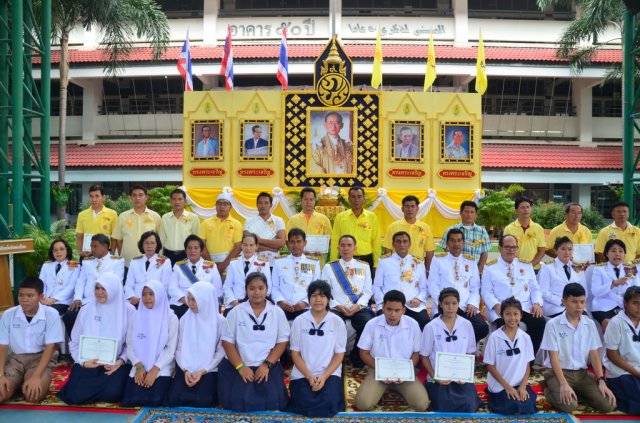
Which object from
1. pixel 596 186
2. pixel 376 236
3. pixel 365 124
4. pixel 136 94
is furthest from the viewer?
pixel 136 94

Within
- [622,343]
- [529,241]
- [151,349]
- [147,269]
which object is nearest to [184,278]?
[147,269]

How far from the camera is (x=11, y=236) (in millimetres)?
8023

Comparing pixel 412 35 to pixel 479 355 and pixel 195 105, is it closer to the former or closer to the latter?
pixel 195 105

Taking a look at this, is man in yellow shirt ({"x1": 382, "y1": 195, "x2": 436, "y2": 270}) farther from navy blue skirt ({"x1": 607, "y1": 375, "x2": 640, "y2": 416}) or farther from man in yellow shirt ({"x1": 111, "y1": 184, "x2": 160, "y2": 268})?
man in yellow shirt ({"x1": 111, "y1": 184, "x2": 160, "y2": 268})

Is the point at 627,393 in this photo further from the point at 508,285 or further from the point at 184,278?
the point at 184,278

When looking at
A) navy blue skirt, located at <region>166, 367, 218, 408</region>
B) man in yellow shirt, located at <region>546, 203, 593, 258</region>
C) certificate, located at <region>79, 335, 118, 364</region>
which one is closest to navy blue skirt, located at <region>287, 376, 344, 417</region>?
navy blue skirt, located at <region>166, 367, 218, 408</region>

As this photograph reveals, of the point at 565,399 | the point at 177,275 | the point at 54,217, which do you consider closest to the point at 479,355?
the point at 565,399

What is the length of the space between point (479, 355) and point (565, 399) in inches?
58.2

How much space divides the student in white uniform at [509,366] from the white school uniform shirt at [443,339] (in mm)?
193

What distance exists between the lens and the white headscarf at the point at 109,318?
4773 mm

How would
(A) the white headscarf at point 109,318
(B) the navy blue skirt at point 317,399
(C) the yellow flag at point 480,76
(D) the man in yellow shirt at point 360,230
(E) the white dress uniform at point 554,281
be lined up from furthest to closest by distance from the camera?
(C) the yellow flag at point 480,76 → (D) the man in yellow shirt at point 360,230 → (E) the white dress uniform at point 554,281 → (A) the white headscarf at point 109,318 → (B) the navy blue skirt at point 317,399

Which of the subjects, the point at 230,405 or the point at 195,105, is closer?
the point at 230,405

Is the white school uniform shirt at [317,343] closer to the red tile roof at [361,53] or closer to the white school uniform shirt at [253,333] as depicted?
the white school uniform shirt at [253,333]

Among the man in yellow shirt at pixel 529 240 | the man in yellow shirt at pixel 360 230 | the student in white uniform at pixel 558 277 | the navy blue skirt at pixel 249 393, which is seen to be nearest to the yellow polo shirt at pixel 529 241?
the man in yellow shirt at pixel 529 240
